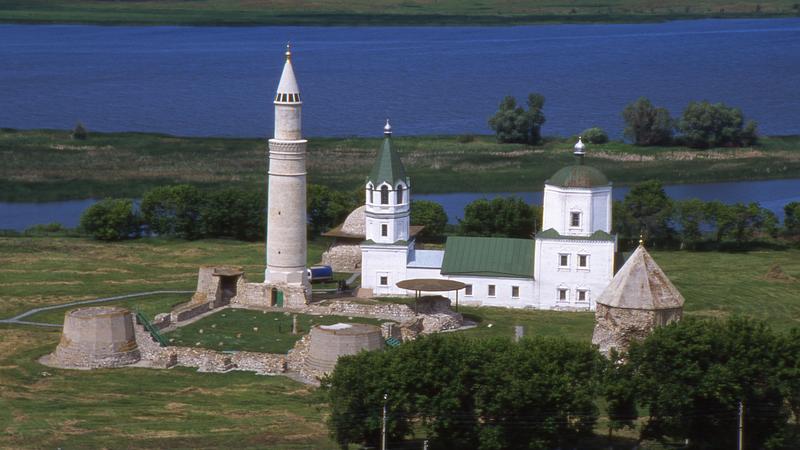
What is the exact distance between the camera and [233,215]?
78.6 meters

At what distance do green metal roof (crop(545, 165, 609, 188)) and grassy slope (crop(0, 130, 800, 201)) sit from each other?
32538 mm

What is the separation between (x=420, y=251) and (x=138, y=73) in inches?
5168

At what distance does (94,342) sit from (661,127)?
7286 centimetres

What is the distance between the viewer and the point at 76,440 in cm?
4147

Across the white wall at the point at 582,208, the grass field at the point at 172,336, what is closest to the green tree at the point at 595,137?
the grass field at the point at 172,336

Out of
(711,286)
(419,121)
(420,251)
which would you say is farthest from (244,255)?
(419,121)

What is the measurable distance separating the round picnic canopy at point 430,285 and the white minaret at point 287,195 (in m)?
3.97

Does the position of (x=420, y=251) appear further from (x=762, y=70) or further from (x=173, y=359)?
(x=762, y=70)

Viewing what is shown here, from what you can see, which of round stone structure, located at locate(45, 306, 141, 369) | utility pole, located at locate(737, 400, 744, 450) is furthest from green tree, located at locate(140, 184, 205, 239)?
utility pole, located at locate(737, 400, 744, 450)

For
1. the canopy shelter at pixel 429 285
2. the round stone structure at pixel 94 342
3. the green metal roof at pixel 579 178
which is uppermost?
the green metal roof at pixel 579 178

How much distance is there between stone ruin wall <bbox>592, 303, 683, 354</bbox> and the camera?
163 feet

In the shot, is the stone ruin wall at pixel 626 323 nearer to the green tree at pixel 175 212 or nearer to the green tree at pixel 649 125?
the green tree at pixel 175 212

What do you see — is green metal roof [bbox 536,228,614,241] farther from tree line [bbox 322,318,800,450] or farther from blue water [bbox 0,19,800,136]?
blue water [bbox 0,19,800,136]

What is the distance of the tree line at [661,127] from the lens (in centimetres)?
11550
